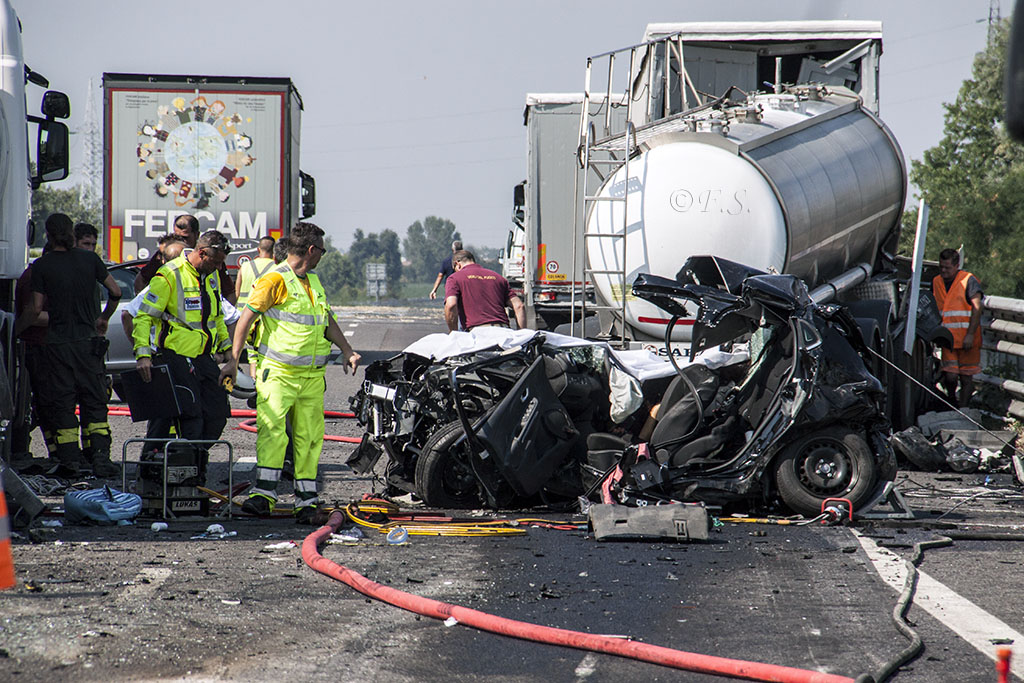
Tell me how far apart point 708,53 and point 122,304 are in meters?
7.23

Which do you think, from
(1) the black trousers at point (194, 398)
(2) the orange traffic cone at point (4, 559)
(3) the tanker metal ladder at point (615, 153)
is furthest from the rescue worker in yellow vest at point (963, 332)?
(2) the orange traffic cone at point (4, 559)

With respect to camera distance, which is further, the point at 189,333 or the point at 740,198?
the point at 740,198

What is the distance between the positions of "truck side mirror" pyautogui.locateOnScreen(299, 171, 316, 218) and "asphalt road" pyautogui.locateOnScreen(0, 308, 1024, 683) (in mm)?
11062

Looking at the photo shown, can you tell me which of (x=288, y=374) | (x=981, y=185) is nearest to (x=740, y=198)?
(x=288, y=374)

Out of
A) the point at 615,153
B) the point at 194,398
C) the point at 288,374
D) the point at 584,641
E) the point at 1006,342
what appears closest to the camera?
the point at 584,641

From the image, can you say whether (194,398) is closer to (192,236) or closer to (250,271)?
(192,236)

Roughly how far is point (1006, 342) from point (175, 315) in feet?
27.4

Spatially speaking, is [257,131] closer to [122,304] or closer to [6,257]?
[122,304]

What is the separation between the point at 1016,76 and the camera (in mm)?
2178

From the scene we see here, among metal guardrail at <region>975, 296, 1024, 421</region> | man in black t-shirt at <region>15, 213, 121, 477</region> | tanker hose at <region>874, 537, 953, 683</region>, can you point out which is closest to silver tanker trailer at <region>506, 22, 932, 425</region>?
metal guardrail at <region>975, 296, 1024, 421</region>

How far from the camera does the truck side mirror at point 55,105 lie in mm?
9508

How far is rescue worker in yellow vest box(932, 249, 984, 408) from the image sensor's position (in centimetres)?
1243

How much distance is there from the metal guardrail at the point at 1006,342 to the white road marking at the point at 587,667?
26.1ft

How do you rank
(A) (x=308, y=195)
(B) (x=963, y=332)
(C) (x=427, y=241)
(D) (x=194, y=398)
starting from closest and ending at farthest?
(D) (x=194, y=398), (B) (x=963, y=332), (A) (x=308, y=195), (C) (x=427, y=241)
